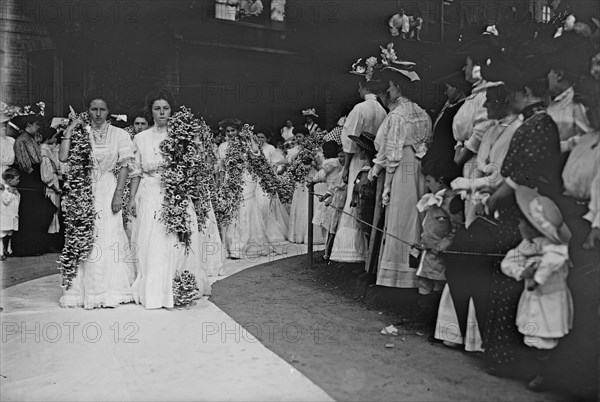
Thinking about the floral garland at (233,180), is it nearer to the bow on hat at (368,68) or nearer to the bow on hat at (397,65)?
the bow on hat at (368,68)

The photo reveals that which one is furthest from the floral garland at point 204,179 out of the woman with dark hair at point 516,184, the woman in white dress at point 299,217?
the woman with dark hair at point 516,184

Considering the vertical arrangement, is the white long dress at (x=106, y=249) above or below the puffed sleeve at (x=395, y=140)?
below

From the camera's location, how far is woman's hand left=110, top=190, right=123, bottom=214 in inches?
258

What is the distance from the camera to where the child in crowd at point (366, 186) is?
6.82 meters

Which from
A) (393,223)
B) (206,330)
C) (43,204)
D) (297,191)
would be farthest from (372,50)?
(206,330)

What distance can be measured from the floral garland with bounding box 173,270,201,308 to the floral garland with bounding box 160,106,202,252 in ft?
1.10

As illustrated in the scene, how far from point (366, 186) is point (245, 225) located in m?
3.12

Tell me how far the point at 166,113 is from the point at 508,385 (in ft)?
13.6

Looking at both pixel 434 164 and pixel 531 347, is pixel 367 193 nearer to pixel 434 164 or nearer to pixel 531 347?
pixel 434 164

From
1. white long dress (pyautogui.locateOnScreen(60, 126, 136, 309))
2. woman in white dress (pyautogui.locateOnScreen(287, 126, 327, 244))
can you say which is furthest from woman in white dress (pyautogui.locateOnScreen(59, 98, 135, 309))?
woman in white dress (pyautogui.locateOnScreen(287, 126, 327, 244))

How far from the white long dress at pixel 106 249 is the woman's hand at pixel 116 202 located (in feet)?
0.18

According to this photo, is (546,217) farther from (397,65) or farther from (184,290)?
(184,290)

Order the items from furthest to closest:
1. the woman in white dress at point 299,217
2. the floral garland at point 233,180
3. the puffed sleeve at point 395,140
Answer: the woman in white dress at point 299,217
the floral garland at point 233,180
the puffed sleeve at point 395,140

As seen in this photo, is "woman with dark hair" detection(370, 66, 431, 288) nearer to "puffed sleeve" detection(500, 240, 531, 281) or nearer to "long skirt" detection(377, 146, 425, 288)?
"long skirt" detection(377, 146, 425, 288)
